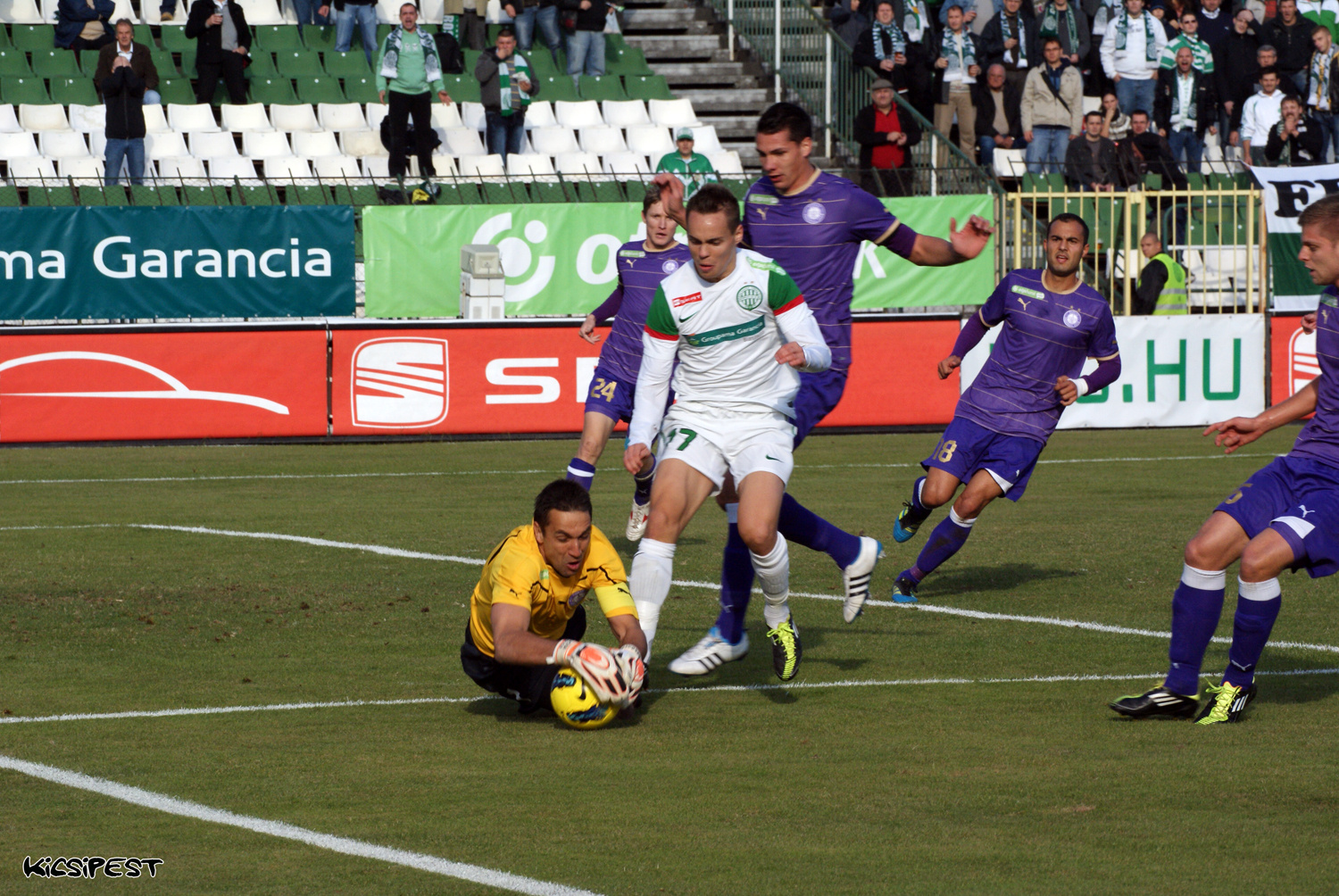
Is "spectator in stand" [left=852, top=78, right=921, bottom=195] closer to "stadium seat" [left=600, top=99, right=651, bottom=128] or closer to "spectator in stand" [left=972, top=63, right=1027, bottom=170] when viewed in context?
"spectator in stand" [left=972, top=63, right=1027, bottom=170]

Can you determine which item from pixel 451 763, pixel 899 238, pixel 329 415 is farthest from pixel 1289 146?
pixel 451 763

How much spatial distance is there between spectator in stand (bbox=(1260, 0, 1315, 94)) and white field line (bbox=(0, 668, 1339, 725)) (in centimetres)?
1977

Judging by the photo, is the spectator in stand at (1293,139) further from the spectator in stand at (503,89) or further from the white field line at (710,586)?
the white field line at (710,586)

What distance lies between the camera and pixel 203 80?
22.8m

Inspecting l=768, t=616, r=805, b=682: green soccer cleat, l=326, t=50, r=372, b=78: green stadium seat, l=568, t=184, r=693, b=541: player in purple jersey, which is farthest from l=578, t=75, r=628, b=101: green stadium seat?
l=768, t=616, r=805, b=682: green soccer cleat

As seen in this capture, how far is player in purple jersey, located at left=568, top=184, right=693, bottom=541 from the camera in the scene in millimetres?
11031

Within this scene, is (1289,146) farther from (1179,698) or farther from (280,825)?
(280,825)

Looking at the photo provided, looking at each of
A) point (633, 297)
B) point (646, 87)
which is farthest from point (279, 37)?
point (633, 297)

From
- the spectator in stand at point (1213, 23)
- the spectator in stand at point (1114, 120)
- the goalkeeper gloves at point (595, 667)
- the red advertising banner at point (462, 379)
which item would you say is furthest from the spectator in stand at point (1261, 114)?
the goalkeeper gloves at point (595, 667)

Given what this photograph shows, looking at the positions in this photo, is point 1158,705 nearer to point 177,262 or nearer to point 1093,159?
point 177,262

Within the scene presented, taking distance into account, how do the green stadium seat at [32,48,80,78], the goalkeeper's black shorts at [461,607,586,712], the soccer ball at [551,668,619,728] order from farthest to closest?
the green stadium seat at [32,48,80,78]
the goalkeeper's black shorts at [461,607,586,712]
the soccer ball at [551,668,619,728]

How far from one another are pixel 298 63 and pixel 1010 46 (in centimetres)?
962

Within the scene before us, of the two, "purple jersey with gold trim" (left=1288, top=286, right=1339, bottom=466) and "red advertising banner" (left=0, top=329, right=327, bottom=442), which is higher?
"purple jersey with gold trim" (left=1288, top=286, right=1339, bottom=466)

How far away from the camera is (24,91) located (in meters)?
22.5
